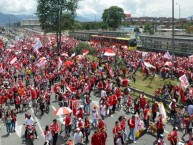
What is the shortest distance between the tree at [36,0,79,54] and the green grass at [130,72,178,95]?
3308 cm

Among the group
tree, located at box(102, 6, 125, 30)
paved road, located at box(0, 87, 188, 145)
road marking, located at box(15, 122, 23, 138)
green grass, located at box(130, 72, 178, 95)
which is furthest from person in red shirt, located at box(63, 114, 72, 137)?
tree, located at box(102, 6, 125, 30)

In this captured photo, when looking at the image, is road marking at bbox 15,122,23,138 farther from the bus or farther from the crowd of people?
the bus

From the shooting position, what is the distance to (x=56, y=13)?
6712 cm

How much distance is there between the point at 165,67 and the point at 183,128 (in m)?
17.8

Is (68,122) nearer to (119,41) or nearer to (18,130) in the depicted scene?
(18,130)

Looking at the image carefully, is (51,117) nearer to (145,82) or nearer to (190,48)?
(145,82)

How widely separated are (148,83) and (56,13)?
37952 mm

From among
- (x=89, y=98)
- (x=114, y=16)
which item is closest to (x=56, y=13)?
(x=89, y=98)

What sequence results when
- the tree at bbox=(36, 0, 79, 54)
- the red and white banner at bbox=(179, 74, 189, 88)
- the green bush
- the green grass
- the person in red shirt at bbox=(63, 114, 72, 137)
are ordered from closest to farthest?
the person in red shirt at bbox=(63, 114, 72, 137) < the red and white banner at bbox=(179, 74, 189, 88) < the green grass < the green bush < the tree at bbox=(36, 0, 79, 54)

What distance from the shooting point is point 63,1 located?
6650cm

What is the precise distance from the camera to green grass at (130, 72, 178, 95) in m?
30.9

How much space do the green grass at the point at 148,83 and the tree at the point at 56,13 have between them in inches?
1302

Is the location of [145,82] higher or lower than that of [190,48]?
lower

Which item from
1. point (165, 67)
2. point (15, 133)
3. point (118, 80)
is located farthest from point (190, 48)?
point (15, 133)
